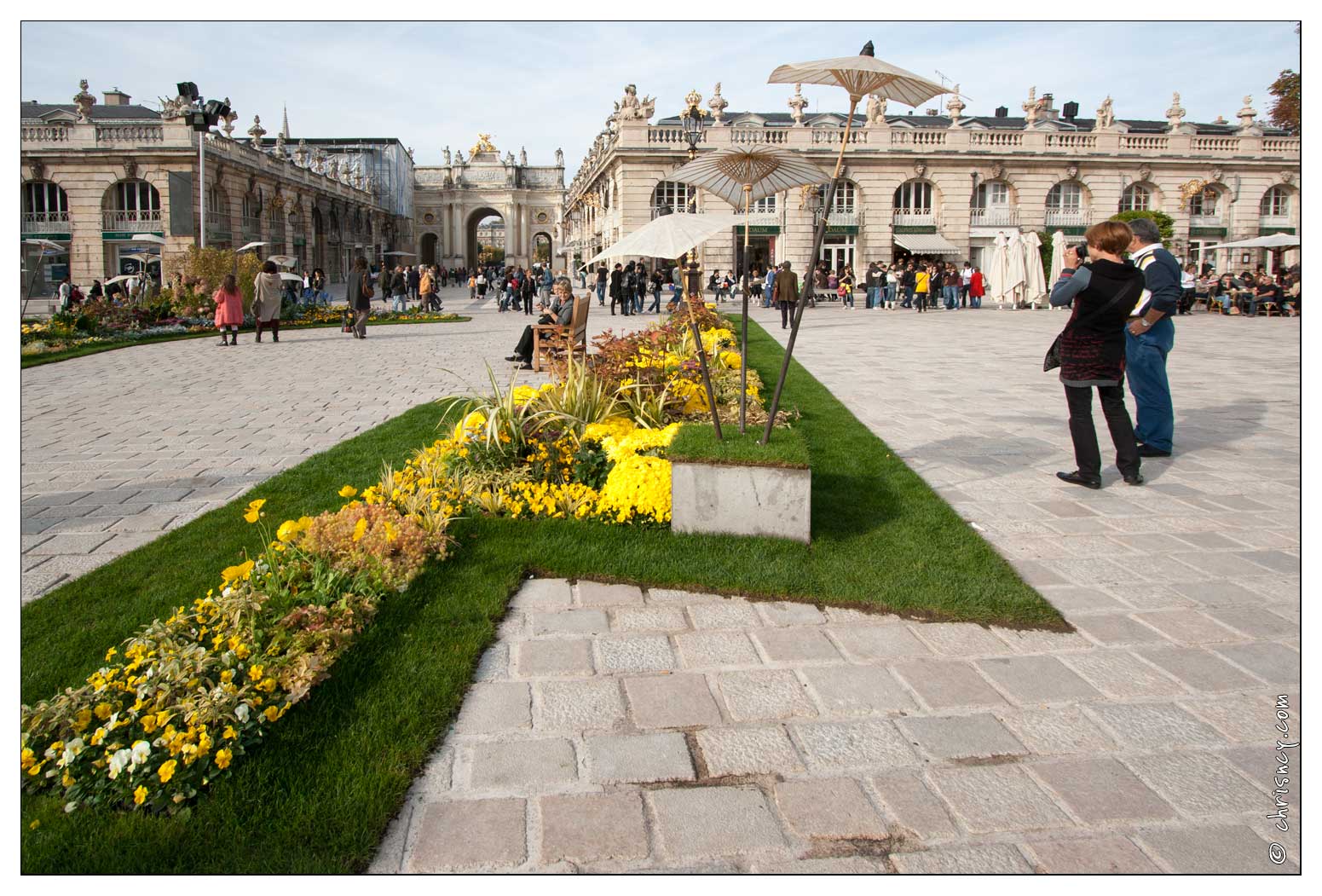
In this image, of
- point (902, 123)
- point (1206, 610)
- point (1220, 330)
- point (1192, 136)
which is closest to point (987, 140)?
point (902, 123)

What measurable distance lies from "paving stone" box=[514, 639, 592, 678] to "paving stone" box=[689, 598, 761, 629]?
53cm

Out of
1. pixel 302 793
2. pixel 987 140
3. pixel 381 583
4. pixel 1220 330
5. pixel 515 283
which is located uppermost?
pixel 987 140

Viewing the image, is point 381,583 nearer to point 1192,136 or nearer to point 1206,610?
point 1206,610

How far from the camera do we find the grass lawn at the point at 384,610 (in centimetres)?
237

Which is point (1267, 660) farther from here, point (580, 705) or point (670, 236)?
point (670, 236)

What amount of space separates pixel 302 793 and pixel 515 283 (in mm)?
27854

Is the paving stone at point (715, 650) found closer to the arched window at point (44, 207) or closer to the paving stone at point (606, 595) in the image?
the paving stone at point (606, 595)

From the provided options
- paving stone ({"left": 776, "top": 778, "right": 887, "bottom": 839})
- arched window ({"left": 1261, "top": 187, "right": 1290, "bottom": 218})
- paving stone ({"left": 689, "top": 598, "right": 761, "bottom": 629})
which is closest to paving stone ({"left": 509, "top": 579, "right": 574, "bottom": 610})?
paving stone ({"left": 689, "top": 598, "right": 761, "bottom": 629})

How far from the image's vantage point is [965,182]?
42.1 m

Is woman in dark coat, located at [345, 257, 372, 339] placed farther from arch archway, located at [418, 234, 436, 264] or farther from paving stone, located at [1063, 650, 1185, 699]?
arch archway, located at [418, 234, 436, 264]

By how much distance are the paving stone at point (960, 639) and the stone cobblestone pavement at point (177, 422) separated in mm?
3987

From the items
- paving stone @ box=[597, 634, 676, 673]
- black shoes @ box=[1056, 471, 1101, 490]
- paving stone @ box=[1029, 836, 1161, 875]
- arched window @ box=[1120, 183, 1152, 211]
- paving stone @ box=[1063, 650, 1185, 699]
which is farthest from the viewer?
arched window @ box=[1120, 183, 1152, 211]

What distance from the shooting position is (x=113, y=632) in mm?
3541

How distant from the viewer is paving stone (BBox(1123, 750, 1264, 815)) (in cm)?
254
